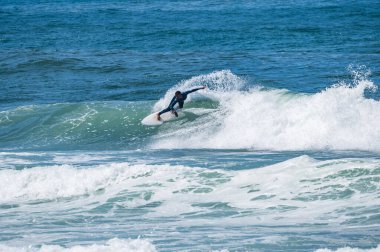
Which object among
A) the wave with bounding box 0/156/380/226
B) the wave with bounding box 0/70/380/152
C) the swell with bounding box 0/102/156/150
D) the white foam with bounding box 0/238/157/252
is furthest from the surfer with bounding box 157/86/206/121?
the white foam with bounding box 0/238/157/252

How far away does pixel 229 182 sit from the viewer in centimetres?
1500

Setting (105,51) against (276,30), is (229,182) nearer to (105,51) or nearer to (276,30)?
(105,51)

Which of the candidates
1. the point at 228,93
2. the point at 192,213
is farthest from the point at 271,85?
the point at 192,213

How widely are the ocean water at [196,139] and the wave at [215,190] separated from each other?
0.12 ft

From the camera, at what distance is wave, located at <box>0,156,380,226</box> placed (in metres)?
13.0

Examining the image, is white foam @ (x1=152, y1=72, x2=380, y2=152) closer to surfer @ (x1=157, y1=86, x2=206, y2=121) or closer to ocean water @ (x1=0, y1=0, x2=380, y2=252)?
ocean water @ (x1=0, y1=0, x2=380, y2=252)

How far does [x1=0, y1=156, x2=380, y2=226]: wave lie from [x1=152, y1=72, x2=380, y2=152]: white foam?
417cm

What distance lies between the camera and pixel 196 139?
21.0m

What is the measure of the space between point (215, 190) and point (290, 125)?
6.60m

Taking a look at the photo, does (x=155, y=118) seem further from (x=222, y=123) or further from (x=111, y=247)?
(x=111, y=247)

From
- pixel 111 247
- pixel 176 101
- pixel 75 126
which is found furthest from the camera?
pixel 75 126

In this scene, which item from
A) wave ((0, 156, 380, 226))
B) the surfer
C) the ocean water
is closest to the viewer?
the ocean water

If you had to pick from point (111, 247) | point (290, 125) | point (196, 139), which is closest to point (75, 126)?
point (196, 139)

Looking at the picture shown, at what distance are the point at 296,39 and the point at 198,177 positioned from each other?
23.2 m
